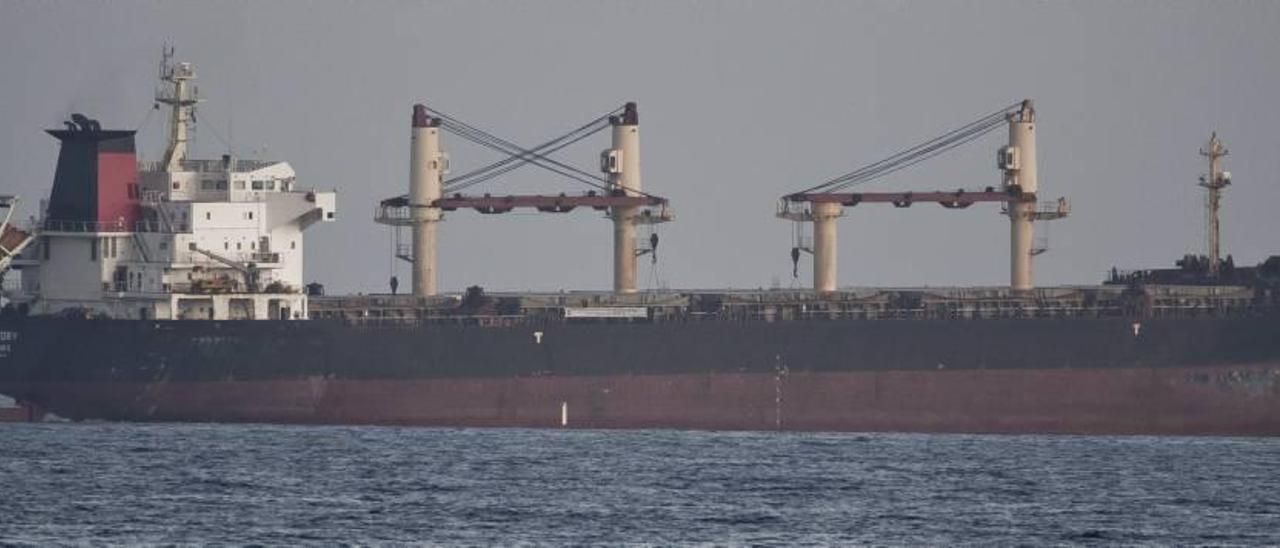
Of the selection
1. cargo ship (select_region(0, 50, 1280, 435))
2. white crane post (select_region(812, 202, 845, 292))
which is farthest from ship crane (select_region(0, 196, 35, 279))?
white crane post (select_region(812, 202, 845, 292))

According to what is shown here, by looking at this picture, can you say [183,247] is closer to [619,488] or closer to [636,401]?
Result: [636,401]

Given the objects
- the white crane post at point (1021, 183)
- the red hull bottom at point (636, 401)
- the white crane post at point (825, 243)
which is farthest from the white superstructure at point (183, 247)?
the white crane post at point (1021, 183)

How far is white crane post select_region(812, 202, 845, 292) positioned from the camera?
65000mm

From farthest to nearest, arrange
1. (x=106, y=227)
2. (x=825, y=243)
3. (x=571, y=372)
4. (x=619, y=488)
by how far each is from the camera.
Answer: (x=825, y=243), (x=106, y=227), (x=571, y=372), (x=619, y=488)

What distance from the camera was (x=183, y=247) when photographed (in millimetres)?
61594

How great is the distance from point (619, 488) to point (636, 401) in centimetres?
1533

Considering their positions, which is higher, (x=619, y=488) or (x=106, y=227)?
(x=106, y=227)

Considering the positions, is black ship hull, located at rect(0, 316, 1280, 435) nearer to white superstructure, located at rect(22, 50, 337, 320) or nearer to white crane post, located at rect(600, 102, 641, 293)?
white superstructure, located at rect(22, 50, 337, 320)

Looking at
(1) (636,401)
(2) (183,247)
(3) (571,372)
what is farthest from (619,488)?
(2) (183,247)

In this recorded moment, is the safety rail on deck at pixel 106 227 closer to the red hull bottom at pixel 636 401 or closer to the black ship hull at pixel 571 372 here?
the black ship hull at pixel 571 372

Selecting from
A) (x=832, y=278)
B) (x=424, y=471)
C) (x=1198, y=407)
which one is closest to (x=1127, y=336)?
(x=1198, y=407)

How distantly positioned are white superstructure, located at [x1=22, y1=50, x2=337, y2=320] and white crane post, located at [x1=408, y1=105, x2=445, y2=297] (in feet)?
10.4

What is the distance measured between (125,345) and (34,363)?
2.17 metres

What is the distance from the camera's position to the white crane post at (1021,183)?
6488 cm
